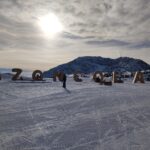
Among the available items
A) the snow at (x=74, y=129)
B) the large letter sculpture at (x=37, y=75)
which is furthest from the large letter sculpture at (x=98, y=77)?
the snow at (x=74, y=129)

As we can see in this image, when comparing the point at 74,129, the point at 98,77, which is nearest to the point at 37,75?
the point at 98,77

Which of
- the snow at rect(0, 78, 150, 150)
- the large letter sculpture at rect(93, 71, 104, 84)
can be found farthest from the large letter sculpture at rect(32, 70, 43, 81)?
the snow at rect(0, 78, 150, 150)

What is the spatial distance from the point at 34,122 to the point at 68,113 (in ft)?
6.94

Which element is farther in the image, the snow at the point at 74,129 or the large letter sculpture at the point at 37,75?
the large letter sculpture at the point at 37,75

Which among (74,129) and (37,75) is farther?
(37,75)

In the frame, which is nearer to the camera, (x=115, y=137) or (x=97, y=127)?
(x=115, y=137)

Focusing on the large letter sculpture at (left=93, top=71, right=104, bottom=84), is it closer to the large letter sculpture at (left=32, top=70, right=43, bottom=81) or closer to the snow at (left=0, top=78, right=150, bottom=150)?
the large letter sculpture at (left=32, top=70, right=43, bottom=81)

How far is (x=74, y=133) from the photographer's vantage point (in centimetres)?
745

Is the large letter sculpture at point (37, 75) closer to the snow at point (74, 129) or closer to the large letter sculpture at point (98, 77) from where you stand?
the large letter sculpture at point (98, 77)

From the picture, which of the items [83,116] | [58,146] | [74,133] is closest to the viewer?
[58,146]

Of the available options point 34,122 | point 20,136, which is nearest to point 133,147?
point 20,136

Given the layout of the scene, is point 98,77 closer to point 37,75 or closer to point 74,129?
point 37,75

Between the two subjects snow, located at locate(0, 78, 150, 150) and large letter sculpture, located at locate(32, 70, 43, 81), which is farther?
large letter sculpture, located at locate(32, 70, 43, 81)

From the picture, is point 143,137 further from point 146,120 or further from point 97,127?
point 146,120
